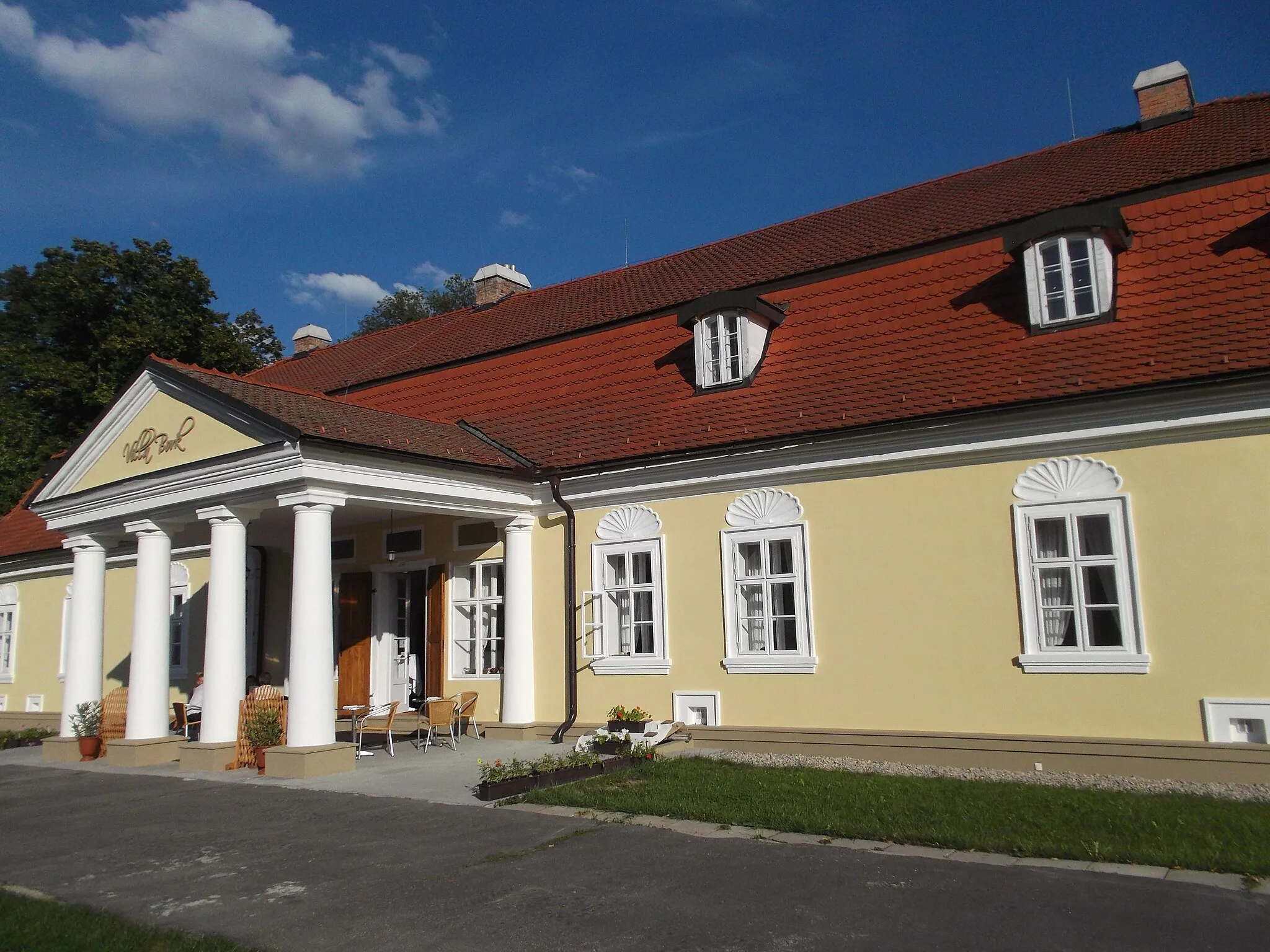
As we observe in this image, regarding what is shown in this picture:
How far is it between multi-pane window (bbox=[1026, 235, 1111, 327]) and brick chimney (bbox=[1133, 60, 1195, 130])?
412 cm

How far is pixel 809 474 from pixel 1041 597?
285 centimetres

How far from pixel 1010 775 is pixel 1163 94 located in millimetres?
10023

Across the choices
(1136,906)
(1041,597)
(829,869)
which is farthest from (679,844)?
(1041,597)

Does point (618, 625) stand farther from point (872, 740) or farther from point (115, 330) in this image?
point (115, 330)

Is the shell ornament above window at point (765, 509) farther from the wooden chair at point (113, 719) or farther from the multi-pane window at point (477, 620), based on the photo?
the wooden chair at point (113, 719)

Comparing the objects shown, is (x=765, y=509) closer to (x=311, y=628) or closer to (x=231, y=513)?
(x=311, y=628)

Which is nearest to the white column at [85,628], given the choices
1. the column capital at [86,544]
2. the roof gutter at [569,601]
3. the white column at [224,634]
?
the column capital at [86,544]

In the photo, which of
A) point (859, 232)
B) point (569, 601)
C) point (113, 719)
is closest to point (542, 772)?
point (569, 601)

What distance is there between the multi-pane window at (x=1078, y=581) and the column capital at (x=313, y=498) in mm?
7377

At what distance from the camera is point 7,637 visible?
2203 cm

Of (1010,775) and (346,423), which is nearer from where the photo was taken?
(1010,775)

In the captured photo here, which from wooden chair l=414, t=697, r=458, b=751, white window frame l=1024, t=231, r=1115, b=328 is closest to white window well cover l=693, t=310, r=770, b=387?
white window frame l=1024, t=231, r=1115, b=328

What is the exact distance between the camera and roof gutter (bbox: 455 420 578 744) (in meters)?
13.1

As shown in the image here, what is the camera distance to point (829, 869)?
249 inches
